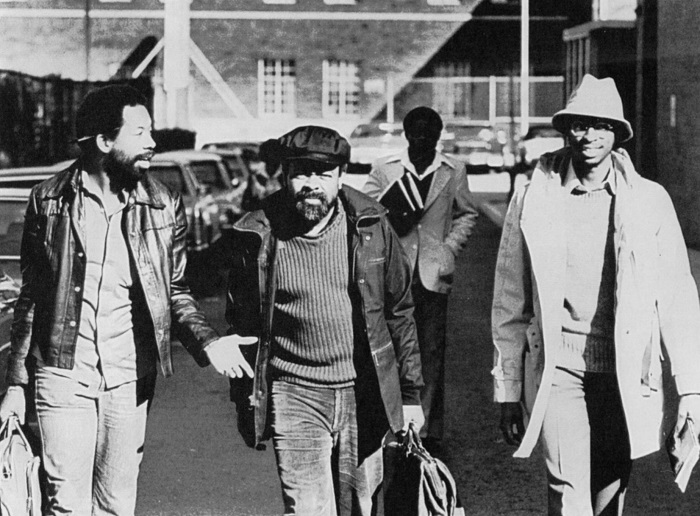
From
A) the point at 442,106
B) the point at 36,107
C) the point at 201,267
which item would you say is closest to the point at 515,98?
the point at 442,106

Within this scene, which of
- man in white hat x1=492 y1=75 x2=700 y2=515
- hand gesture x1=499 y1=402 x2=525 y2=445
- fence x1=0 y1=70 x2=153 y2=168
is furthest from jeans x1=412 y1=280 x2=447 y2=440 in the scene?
fence x1=0 y1=70 x2=153 y2=168

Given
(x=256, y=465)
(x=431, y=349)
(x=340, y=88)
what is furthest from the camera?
(x=340, y=88)

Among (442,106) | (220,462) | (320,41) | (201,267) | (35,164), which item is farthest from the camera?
(442,106)

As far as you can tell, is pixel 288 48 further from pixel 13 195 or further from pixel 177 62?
pixel 13 195

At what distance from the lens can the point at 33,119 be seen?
25.9 metres

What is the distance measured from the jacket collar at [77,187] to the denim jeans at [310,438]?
31.8 inches

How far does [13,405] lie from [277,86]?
3716cm

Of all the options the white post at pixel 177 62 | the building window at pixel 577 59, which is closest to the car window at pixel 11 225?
the building window at pixel 577 59

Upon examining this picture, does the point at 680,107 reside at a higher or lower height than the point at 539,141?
higher

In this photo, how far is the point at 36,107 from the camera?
86.3 ft

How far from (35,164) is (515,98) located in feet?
68.1

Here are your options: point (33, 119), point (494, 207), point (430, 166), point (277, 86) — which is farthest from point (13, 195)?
point (277, 86)

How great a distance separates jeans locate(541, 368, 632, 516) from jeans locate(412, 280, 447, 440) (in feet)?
8.61

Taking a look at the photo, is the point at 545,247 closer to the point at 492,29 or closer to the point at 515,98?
the point at 515,98
